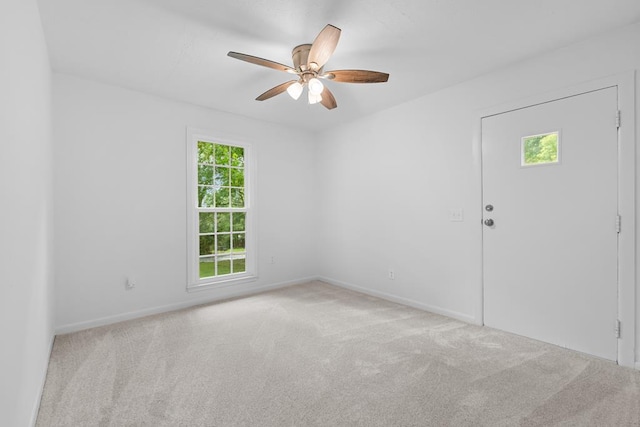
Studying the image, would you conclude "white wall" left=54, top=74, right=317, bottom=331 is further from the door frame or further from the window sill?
the door frame

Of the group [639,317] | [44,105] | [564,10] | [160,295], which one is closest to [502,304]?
[639,317]

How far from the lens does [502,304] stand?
284 centimetres

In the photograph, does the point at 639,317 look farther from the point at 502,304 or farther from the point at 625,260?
the point at 502,304

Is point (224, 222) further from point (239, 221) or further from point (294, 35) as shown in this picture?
point (294, 35)

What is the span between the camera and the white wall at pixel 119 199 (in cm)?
289

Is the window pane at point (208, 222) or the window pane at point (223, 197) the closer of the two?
the window pane at point (208, 222)

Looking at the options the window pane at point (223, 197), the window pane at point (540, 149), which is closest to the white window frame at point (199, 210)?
the window pane at point (223, 197)

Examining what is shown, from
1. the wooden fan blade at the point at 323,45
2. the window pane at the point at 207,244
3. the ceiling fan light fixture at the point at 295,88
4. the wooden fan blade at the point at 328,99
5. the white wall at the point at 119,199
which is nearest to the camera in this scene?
the wooden fan blade at the point at 323,45

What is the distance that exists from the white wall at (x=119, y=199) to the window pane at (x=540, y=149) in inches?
127

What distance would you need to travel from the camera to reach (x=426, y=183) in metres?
3.45

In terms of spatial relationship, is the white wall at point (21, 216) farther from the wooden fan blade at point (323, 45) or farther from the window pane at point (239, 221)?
the window pane at point (239, 221)

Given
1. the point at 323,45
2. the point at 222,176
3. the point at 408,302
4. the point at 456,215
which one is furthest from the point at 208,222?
the point at 456,215

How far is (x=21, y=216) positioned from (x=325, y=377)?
194 cm

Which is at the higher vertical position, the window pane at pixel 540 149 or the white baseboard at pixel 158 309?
the window pane at pixel 540 149
